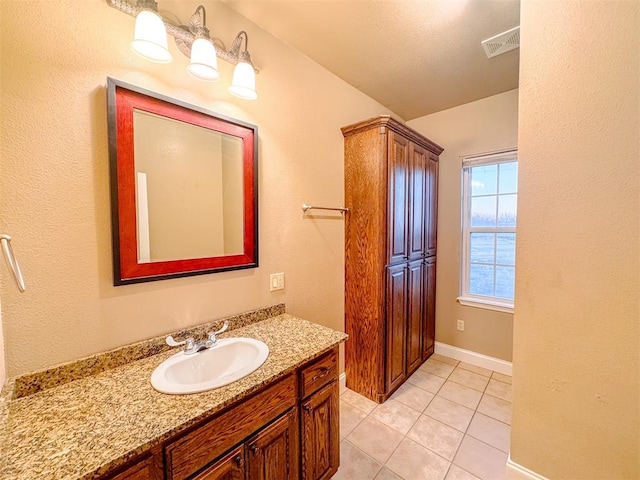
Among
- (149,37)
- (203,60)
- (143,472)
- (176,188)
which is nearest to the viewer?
(143,472)

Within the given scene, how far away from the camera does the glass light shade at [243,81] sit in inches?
53.6

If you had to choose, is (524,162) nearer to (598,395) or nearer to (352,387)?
(598,395)

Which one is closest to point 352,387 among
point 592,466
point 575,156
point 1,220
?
point 592,466

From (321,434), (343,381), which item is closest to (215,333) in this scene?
(321,434)

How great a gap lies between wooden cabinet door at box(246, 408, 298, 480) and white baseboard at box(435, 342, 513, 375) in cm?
221

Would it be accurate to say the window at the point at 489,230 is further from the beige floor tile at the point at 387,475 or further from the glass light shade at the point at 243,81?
the glass light shade at the point at 243,81

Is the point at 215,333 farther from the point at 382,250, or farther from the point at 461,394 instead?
the point at 461,394

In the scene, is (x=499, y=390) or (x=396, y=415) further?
(x=499, y=390)

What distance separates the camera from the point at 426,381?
2.38 m

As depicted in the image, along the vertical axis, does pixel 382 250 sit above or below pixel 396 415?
above

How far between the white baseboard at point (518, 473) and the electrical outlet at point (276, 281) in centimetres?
161

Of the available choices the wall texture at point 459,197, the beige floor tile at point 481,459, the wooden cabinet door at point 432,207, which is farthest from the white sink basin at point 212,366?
the wall texture at point 459,197

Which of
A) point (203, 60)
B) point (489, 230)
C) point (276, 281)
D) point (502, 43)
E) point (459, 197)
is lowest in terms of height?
point (276, 281)

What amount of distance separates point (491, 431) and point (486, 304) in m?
1.13
